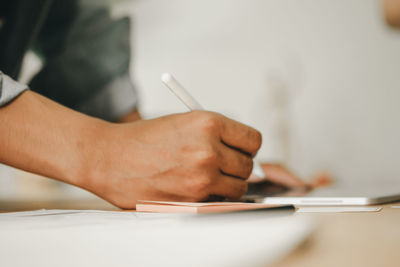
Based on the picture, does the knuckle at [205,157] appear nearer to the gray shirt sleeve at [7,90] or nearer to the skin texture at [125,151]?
the skin texture at [125,151]

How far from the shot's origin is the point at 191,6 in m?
1.29

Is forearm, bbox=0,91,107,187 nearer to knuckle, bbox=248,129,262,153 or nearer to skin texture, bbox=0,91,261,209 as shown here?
skin texture, bbox=0,91,261,209

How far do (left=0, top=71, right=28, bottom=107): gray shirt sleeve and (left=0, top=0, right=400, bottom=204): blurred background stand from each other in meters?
0.78

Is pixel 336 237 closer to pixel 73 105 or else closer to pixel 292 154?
pixel 73 105

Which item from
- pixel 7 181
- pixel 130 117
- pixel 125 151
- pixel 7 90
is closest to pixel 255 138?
pixel 125 151

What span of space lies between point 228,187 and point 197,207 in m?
0.12

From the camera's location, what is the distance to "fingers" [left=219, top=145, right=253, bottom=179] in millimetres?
297

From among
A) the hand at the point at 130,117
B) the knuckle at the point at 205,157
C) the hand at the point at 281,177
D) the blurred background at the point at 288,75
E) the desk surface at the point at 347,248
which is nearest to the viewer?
the desk surface at the point at 347,248

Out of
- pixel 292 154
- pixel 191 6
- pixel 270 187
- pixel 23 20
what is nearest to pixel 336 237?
pixel 270 187

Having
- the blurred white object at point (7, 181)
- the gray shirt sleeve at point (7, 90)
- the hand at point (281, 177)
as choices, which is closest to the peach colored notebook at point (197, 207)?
the gray shirt sleeve at point (7, 90)

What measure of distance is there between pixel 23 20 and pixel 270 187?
1.98 feet

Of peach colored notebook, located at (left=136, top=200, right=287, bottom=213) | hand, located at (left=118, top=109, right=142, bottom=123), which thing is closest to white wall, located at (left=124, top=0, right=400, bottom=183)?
hand, located at (left=118, top=109, right=142, bottom=123)

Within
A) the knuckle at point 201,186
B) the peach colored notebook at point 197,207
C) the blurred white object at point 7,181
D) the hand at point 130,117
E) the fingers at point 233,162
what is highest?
the hand at point 130,117

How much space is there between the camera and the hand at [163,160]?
0.28 meters
